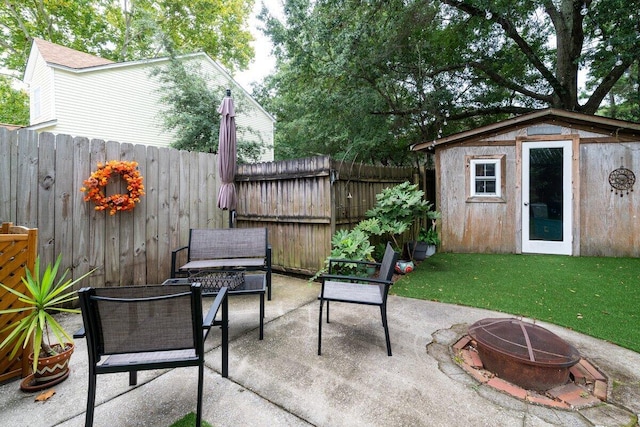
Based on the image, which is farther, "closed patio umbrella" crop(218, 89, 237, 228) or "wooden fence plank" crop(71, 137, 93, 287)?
"closed patio umbrella" crop(218, 89, 237, 228)

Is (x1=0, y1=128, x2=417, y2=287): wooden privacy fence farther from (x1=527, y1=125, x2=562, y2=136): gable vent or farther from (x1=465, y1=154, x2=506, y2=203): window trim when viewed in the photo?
(x1=527, y1=125, x2=562, y2=136): gable vent

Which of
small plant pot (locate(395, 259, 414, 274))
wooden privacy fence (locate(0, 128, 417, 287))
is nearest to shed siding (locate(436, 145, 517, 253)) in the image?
wooden privacy fence (locate(0, 128, 417, 287))

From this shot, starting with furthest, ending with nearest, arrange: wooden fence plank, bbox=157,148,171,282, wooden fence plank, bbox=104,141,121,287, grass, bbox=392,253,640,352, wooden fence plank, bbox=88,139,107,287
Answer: wooden fence plank, bbox=157,148,171,282
wooden fence plank, bbox=104,141,121,287
wooden fence plank, bbox=88,139,107,287
grass, bbox=392,253,640,352

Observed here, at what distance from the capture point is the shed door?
6.08m

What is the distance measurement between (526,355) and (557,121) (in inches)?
237

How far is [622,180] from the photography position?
5781mm

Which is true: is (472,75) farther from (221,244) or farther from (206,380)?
(206,380)

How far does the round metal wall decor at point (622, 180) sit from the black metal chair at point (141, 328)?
7743 mm

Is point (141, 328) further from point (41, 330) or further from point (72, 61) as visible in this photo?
point (72, 61)

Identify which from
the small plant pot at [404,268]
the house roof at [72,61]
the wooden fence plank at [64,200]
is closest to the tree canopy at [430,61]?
the small plant pot at [404,268]

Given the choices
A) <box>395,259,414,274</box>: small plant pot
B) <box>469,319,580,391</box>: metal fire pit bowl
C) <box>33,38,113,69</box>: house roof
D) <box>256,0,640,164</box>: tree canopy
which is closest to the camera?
<box>469,319,580,391</box>: metal fire pit bowl

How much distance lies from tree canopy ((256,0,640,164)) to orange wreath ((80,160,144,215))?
5.25m

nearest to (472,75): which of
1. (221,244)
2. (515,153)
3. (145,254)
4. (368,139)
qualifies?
(368,139)

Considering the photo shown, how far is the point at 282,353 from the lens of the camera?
2.55 m
